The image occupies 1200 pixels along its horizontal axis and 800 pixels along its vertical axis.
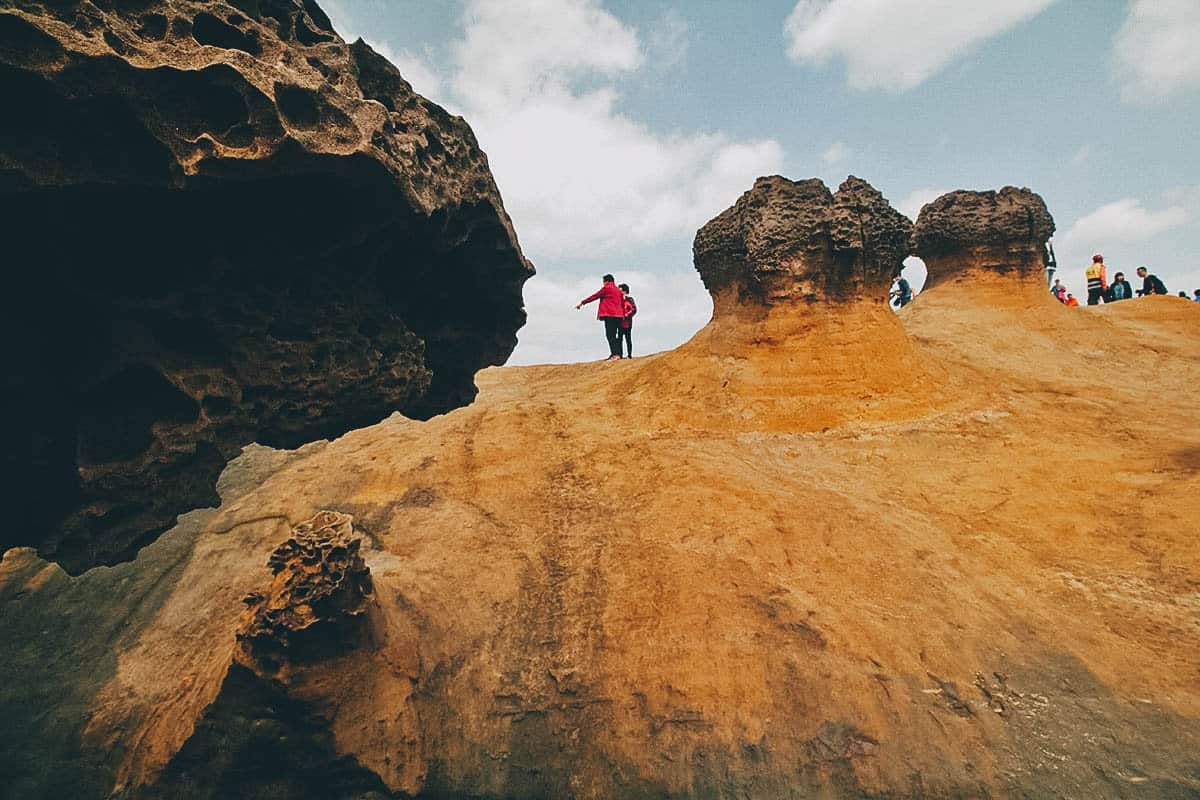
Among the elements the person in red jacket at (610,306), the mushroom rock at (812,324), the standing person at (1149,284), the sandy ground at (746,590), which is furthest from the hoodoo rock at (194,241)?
the standing person at (1149,284)

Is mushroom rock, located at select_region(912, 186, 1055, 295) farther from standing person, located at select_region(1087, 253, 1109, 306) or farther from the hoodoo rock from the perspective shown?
the hoodoo rock

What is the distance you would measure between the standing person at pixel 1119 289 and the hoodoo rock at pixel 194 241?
1781cm

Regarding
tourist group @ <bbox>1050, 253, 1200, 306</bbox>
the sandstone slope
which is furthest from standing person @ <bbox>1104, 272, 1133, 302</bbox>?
the sandstone slope

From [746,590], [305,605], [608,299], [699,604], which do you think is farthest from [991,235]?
[305,605]

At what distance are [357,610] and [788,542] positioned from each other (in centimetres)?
329

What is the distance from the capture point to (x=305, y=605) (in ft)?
12.5

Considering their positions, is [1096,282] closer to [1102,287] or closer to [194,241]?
[1102,287]

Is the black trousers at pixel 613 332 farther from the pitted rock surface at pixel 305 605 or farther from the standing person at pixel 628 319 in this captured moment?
the pitted rock surface at pixel 305 605

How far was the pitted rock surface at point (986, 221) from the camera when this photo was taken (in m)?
11.7

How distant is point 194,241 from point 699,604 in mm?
3903

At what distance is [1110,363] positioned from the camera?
938cm

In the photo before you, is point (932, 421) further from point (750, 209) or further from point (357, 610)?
point (357, 610)

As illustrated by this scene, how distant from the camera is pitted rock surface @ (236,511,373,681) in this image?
3791mm

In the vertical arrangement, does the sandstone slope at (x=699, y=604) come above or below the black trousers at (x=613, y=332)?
below
